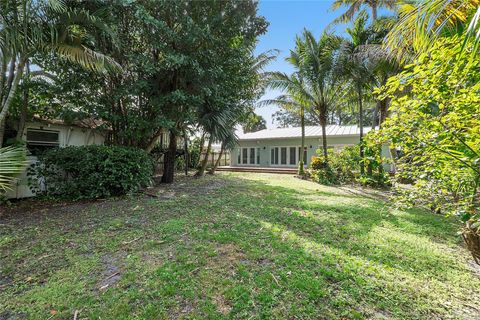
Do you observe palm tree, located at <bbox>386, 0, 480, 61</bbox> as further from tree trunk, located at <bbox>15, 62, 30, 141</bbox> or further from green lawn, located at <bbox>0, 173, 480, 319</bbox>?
tree trunk, located at <bbox>15, 62, 30, 141</bbox>

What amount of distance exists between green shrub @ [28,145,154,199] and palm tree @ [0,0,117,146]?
1.51 meters

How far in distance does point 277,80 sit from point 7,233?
1249 cm

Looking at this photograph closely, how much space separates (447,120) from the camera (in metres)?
2.44

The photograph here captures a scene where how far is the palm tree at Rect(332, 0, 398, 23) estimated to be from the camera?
45.8ft

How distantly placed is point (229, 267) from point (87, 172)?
221 inches

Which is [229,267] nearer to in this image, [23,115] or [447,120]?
[447,120]

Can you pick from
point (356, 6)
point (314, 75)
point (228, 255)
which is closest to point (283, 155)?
point (314, 75)

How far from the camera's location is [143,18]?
6621 mm

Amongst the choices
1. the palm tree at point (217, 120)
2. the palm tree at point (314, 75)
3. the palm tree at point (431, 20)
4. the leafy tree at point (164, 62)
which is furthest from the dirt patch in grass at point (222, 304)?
the palm tree at point (314, 75)

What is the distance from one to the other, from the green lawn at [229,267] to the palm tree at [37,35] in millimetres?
3600

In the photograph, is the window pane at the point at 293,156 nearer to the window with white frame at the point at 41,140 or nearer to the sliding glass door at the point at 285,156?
the sliding glass door at the point at 285,156

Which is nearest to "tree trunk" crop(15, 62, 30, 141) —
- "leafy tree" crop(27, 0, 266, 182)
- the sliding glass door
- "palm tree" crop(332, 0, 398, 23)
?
"leafy tree" crop(27, 0, 266, 182)

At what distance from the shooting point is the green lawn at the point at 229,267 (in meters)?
2.52

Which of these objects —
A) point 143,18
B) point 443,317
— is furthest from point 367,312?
point 143,18
